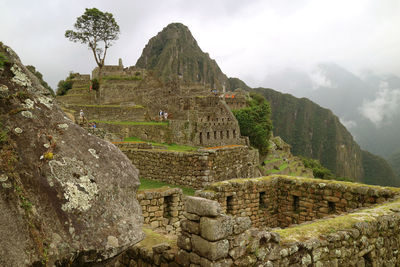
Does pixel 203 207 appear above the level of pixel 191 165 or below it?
above

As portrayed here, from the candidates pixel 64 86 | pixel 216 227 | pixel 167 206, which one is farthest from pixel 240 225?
pixel 64 86

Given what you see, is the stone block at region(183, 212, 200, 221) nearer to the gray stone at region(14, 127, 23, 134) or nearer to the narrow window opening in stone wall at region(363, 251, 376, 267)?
the gray stone at region(14, 127, 23, 134)

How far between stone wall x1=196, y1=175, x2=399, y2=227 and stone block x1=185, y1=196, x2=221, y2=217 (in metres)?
3.24

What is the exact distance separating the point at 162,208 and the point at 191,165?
2.88 m

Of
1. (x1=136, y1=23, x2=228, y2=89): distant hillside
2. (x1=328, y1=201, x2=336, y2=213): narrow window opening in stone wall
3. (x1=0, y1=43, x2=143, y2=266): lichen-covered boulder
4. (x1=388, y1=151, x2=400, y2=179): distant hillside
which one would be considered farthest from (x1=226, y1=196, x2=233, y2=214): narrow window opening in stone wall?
(x1=388, y1=151, x2=400, y2=179): distant hillside

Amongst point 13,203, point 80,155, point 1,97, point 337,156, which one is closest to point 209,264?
point 80,155

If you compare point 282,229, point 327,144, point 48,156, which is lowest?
point 327,144

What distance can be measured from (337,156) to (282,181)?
17305cm

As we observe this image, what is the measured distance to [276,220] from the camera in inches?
326

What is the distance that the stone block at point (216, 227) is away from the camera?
3.12 metres

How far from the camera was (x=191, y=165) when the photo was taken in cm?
988

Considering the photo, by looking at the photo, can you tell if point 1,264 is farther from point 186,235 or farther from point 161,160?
point 161,160

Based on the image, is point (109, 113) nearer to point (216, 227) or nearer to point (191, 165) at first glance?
point (191, 165)

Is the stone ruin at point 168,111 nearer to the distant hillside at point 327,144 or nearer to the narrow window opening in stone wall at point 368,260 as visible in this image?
the narrow window opening in stone wall at point 368,260
